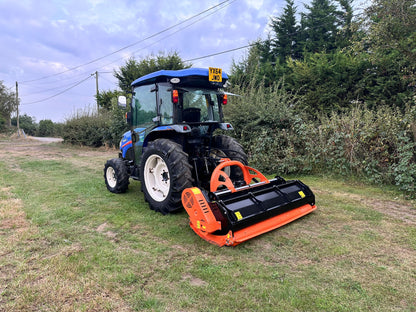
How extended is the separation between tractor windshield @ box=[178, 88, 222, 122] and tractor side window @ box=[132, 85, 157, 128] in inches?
21.6

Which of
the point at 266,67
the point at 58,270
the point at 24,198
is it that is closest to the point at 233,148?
the point at 58,270

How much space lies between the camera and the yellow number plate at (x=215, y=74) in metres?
4.09

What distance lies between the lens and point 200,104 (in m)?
4.66

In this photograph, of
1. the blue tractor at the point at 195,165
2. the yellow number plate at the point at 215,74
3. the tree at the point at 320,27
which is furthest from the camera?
the tree at the point at 320,27

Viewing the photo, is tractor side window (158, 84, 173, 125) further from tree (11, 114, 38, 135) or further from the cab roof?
tree (11, 114, 38, 135)

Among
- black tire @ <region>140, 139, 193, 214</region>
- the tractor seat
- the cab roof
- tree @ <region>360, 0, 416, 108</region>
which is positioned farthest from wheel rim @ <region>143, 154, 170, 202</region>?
tree @ <region>360, 0, 416, 108</region>

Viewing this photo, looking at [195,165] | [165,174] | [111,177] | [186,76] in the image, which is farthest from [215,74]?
[111,177]

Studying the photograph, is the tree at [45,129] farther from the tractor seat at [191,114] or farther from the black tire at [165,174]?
the tractor seat at [191,114]

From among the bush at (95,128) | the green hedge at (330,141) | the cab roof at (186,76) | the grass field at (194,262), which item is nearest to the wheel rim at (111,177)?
the grass field at (194,262)

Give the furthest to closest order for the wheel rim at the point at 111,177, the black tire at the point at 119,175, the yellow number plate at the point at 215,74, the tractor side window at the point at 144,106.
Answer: the wheel rim at the point at 111,177
the black tire at the point at 119,175
the tractor side window at the point at 144,106
the yellow number plate at the point at 215,74

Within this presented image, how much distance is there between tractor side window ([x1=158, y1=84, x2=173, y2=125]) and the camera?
169 inches

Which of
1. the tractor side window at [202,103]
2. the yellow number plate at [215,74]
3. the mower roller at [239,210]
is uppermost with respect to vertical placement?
the yellow number plate at [215,74]

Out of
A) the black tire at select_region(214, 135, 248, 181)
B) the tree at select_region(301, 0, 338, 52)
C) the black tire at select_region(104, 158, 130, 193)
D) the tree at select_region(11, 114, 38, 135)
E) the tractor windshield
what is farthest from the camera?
the tree at select_region(11, 114, 38, 135)

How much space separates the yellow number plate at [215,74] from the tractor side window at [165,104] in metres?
0.67
